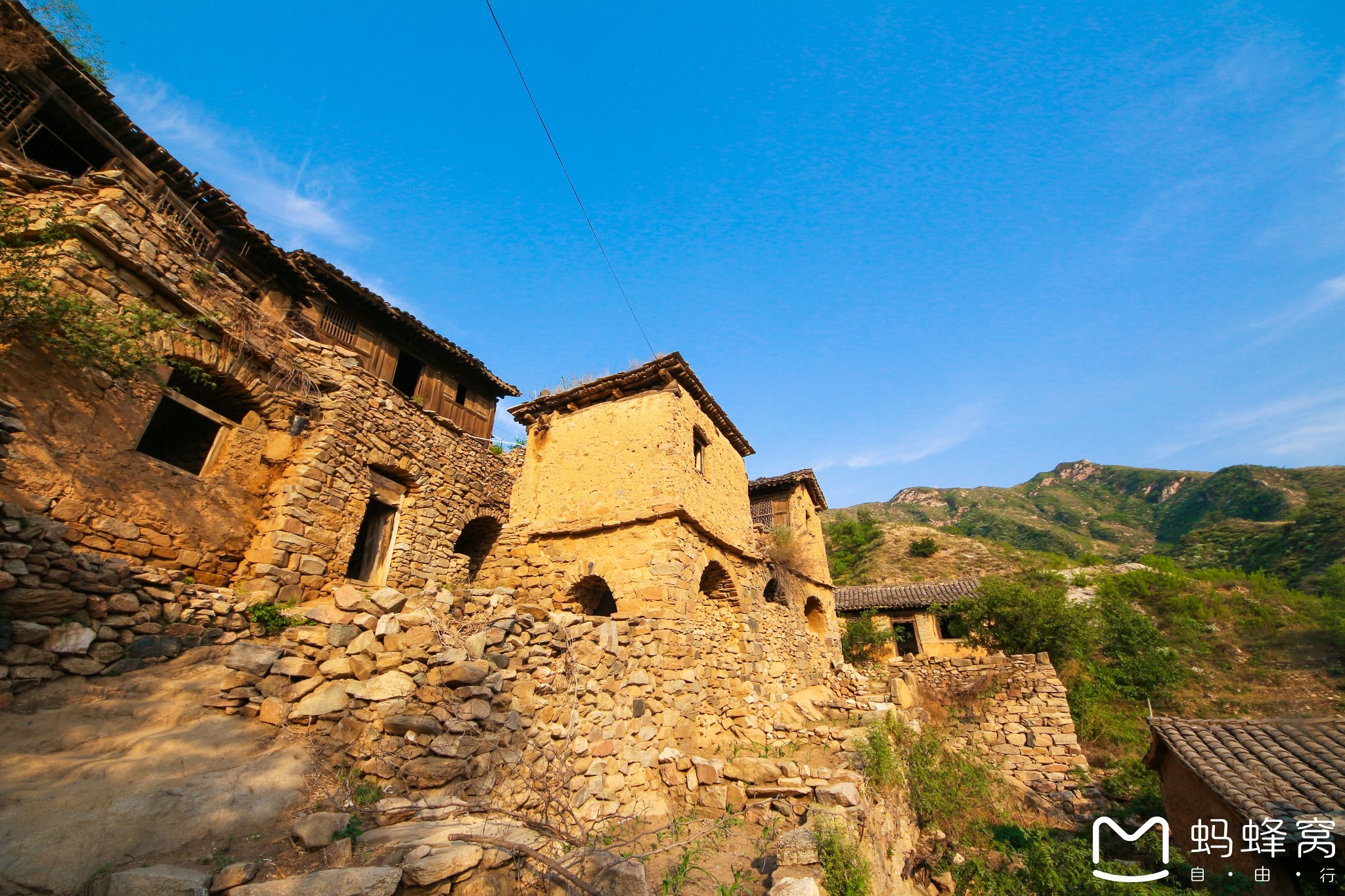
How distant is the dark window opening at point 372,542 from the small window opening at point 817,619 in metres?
11.6

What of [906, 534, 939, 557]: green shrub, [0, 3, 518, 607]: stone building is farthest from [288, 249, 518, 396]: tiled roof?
[906, 534, 939, 557]: green shrub

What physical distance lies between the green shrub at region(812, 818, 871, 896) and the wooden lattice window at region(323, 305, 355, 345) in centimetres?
1196

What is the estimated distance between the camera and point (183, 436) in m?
7.91

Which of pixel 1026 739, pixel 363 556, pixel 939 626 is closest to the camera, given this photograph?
pixel 363 556

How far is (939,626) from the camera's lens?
1980cm

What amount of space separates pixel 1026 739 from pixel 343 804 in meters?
15.2

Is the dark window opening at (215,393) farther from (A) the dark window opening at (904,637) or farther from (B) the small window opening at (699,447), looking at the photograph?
(A) the dark window opening at (904,637)

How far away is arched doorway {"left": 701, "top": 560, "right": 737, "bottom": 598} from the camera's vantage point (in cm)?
1079

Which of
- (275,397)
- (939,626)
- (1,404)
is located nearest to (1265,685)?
(939,626)

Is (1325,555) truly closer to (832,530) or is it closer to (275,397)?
(832,530)

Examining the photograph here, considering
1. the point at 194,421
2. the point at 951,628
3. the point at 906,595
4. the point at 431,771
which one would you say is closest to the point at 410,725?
the point at 431,771

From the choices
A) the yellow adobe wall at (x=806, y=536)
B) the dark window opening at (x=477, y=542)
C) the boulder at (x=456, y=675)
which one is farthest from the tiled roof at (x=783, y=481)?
the boulder at (x=456, y=675)

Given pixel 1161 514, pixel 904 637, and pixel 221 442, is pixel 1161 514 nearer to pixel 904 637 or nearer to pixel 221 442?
pixel 904 637

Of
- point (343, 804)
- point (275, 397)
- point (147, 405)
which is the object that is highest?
point (275, 397)
